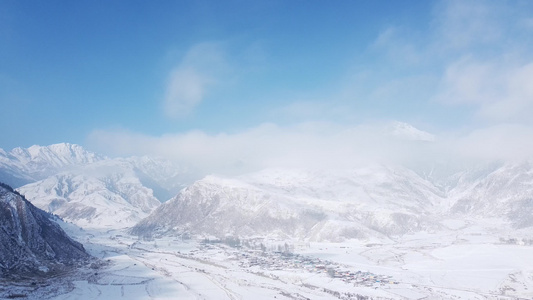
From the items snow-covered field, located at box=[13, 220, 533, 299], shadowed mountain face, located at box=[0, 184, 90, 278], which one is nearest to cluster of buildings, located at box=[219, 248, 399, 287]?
snow-covered field, located at box=[13, 220, 533, 299]

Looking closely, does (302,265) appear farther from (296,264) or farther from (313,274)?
(313,274)

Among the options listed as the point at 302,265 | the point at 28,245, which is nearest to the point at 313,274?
the point at 302,265

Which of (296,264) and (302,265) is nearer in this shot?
(302,265)

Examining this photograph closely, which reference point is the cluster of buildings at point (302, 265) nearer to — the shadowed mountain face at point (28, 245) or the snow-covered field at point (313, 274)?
the snow-covered field at point (313, 274)

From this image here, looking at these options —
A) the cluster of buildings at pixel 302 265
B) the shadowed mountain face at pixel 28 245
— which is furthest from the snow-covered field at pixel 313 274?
the shadowed mountain face at pixel 28 245

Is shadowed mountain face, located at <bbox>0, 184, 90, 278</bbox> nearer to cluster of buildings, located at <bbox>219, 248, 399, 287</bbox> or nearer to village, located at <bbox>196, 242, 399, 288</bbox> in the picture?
village, located at <bbox>196, 242, 399, 288</bbox>

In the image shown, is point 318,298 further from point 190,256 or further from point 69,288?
point 190,256

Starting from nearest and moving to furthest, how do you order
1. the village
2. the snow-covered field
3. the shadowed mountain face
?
the snow-covered field, the shadowed mountain face, the village
